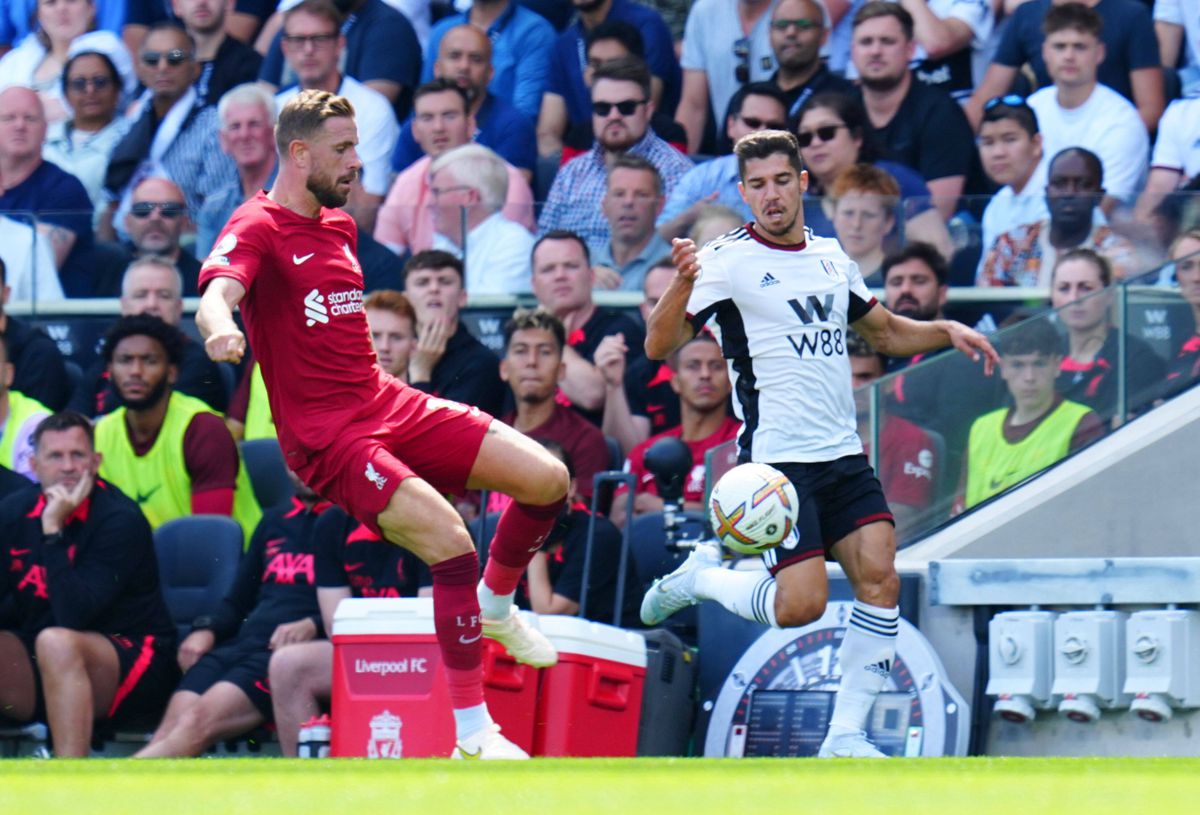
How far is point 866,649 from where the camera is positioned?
25.0 feet

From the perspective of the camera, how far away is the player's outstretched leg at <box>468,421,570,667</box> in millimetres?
7445

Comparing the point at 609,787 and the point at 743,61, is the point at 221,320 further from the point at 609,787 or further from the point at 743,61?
the point at 743,61

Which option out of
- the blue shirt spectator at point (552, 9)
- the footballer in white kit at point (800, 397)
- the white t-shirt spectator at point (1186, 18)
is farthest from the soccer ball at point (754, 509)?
the blue shirt spectator at point (552, 9)

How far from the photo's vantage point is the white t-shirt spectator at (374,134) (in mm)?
12641

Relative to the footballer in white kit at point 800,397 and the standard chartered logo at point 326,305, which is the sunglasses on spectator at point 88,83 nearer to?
the standard chartered logo at point 326,305

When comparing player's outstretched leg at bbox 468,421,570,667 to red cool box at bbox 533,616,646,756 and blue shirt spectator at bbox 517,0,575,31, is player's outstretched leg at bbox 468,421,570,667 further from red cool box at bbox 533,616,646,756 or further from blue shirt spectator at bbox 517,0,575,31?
blue shirt spectator at bbox 517,0,575,31

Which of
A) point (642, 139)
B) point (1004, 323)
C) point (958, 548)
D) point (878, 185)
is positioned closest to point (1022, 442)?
point (958, 548)

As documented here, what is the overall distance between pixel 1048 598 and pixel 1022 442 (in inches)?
34.4

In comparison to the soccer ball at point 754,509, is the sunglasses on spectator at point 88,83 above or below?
above

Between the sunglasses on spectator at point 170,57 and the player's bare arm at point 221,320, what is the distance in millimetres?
6645

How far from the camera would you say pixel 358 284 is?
24.7 feet

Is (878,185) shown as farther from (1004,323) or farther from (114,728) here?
(114,728)

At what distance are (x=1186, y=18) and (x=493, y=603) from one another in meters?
5.89

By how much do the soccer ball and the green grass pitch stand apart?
1422mm
